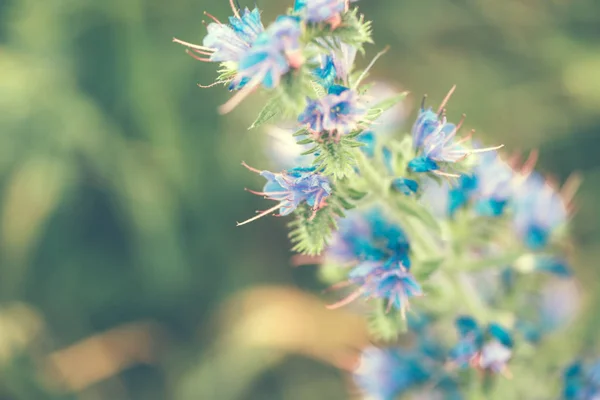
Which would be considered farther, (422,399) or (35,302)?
(35,302)

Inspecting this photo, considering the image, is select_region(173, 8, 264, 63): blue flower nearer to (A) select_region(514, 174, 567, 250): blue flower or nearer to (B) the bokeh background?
(A) select_region(514, 174, 567, 250): blue flower

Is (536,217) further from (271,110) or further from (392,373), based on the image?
(271,110)

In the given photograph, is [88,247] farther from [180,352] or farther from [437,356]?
[437,356]

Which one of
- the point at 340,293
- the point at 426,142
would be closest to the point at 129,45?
the point at 340,293

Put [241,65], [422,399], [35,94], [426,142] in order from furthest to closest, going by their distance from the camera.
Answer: [35,94], [422,399], [426,142], [241,65]

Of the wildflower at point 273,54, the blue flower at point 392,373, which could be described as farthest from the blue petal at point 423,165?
the blue flower at point 392,373

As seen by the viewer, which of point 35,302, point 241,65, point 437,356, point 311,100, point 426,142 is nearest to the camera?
point 241,65

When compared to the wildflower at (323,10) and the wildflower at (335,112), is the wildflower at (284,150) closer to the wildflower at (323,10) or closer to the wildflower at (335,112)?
the wildflower at (335,112)

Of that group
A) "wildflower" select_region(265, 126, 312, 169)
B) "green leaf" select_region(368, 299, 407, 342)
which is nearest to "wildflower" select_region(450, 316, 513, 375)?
"green leaf" select_region(368, 299, 407, 342)
